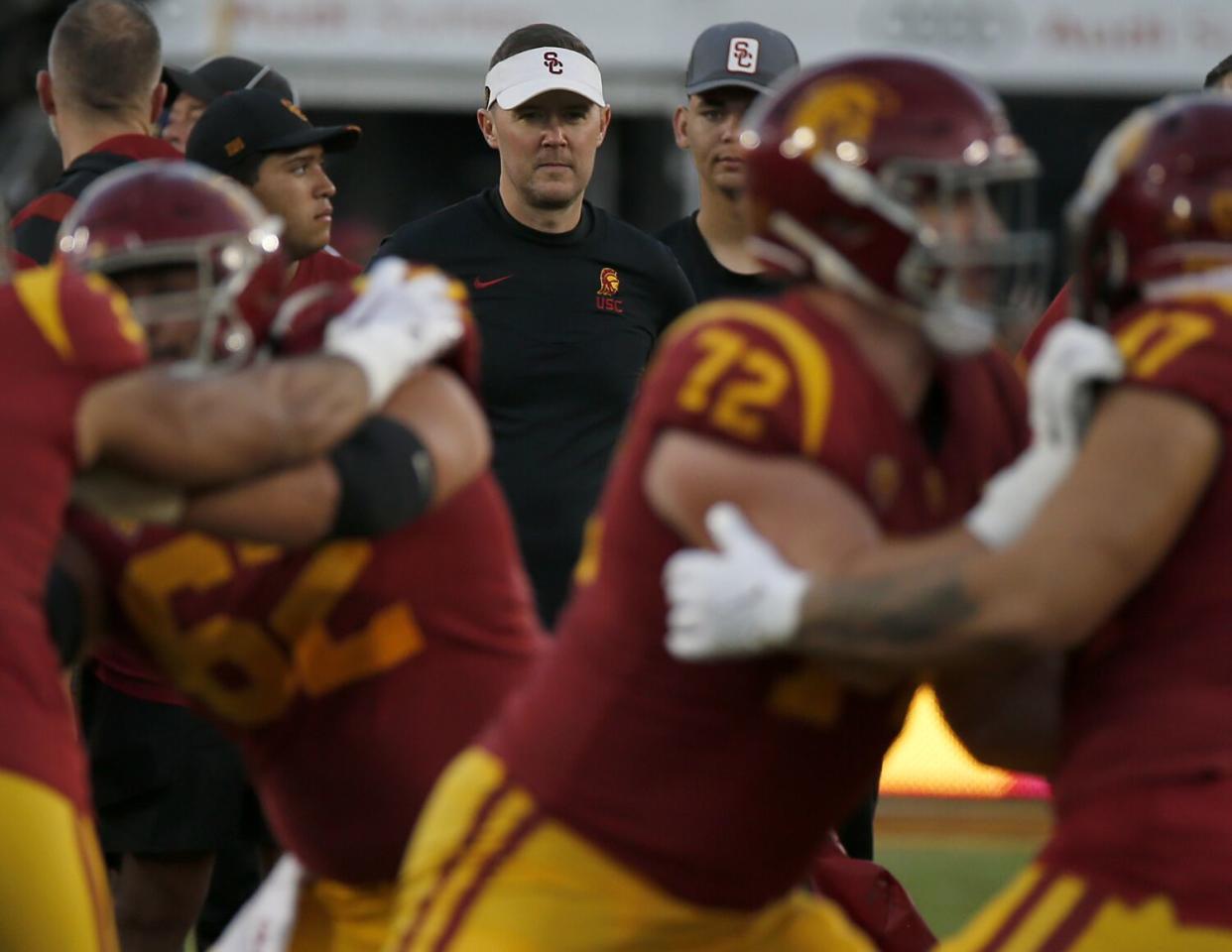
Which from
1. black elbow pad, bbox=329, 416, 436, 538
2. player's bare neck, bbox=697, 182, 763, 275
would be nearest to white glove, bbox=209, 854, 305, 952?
black elbow pad, bbox=329, 416, 436, 538

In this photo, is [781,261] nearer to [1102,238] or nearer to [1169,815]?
[1102,238]

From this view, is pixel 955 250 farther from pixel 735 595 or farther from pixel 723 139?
pixel 723 139

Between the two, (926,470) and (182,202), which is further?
(182,202)

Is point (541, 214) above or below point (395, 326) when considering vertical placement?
below

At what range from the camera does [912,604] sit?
8.42 feet

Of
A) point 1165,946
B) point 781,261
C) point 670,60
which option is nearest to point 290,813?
point 781,261

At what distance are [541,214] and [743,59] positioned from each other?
29.8 inches

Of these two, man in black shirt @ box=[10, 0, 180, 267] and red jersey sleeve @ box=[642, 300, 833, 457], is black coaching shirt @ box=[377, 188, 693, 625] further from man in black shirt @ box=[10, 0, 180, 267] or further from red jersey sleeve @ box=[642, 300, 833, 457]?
red jersey sleeve @ box=[642, 300, 833, 457]

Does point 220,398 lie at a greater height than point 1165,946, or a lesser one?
greater

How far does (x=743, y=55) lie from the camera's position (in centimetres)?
614

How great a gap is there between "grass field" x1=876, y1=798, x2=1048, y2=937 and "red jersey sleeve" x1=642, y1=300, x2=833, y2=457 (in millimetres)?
4027

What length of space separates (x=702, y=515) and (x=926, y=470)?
0.97 ft

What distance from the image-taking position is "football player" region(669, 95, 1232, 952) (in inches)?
99.8

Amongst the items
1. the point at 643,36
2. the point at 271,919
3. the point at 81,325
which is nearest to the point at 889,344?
the point at 81,325
